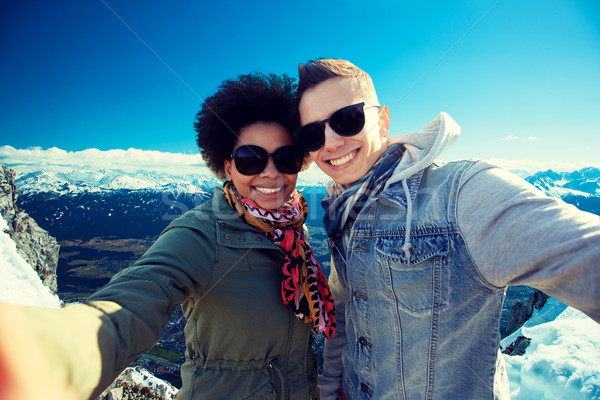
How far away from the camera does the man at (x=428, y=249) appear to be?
3.95 ft

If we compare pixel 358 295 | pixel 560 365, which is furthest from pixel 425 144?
pixel 560 365

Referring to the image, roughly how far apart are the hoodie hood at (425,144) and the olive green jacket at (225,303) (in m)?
1.42

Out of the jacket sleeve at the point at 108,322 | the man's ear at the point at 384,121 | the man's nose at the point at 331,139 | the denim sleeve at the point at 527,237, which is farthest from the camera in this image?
the man's ear at the point at 384,121

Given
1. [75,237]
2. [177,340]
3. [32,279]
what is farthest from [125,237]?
[32,279]

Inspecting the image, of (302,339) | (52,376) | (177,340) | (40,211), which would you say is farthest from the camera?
(40,211)

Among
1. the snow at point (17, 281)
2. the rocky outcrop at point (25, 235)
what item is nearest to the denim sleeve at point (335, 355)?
the snow at point (17, 281)

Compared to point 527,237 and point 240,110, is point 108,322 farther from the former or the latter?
point 240,110

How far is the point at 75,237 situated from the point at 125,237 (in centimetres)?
3682

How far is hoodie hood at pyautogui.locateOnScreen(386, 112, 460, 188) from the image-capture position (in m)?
1.82

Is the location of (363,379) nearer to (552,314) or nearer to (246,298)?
(246,298)

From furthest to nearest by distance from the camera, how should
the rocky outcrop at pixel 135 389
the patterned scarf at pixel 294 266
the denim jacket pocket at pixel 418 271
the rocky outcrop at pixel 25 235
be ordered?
the rocky outcrop at pixel 25 235 < the rocky outcrop at pixel 135 389 < the patterned scarf at pixel 294 266 < the denim jacket pocket at pixel 418 271

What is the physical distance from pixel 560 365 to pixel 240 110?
6.74m

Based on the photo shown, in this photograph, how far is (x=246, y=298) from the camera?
2.15 meters

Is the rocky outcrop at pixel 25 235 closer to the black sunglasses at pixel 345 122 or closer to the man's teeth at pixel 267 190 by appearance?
the man's teeth at pixel 267 190
